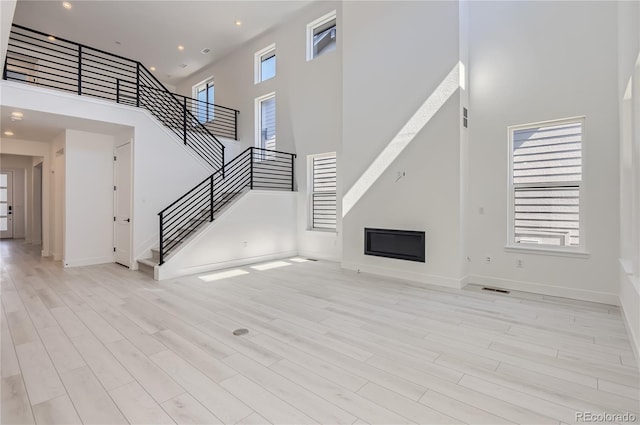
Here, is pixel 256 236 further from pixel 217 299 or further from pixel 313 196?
pixel 217 299

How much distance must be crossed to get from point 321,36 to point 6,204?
40.6 ft

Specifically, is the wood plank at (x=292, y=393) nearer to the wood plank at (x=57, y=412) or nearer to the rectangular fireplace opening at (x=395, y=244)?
the wood plank at (x=57, y=412)

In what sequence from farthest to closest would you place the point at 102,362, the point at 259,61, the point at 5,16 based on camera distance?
the point at 259,61
the point at 5,16
the point at 102,362

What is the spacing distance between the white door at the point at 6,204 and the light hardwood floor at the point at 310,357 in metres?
9.38

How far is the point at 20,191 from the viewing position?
36.3 ft

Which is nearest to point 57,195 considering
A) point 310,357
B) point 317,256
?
point 317,256

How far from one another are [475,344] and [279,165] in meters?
5.79

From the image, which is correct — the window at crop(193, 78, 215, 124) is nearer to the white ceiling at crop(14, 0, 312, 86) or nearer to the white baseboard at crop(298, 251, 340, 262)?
the white ceiling at crop(14, 0, 312, 86)

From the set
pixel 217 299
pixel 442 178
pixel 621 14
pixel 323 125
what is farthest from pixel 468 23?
pixel 217 299

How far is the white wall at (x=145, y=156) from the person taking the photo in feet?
16.7

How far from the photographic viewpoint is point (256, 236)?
6562 mm

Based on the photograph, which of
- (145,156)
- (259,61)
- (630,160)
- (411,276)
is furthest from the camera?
(259,61)

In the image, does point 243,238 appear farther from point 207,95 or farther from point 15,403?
point 207,95

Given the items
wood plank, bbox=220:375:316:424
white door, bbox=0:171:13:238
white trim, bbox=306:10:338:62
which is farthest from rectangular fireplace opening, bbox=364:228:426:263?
white door, bbox=0:171:13:238
